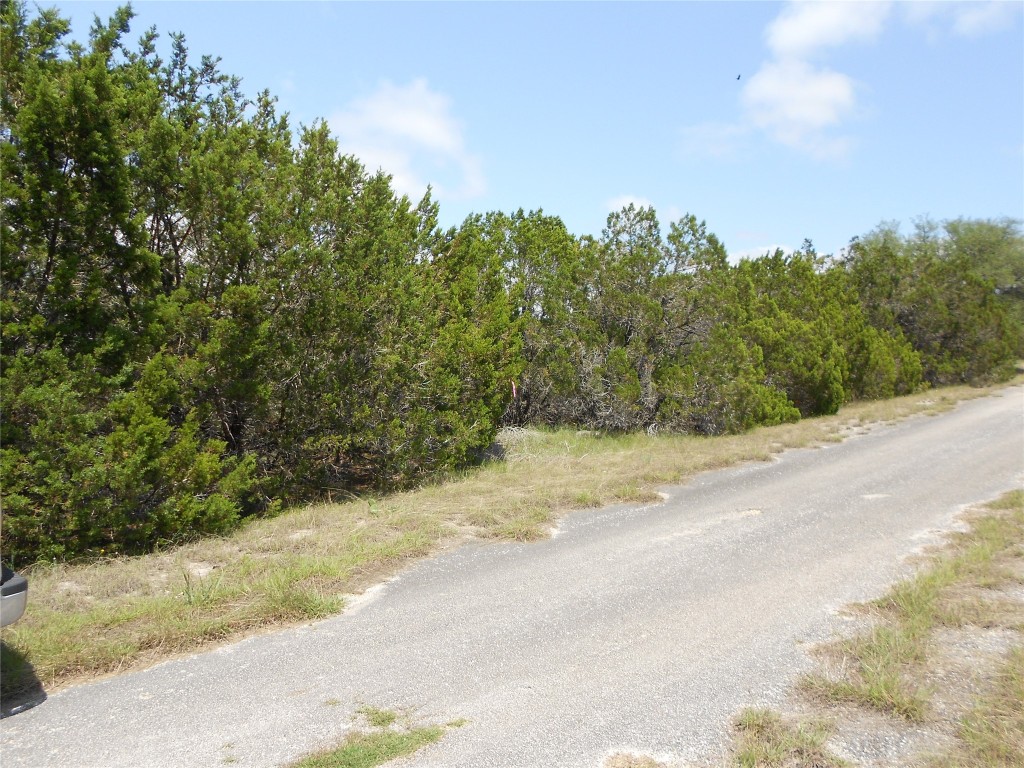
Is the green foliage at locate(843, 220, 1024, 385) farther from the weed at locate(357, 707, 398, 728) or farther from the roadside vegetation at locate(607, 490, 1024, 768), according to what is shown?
the weed at locate(357, 707, 398, 728)

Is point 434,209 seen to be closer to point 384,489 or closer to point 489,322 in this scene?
point 489,322

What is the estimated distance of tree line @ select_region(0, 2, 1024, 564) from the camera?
21.7ft

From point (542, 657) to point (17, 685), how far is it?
2.89 m

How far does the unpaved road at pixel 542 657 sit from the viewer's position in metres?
3.67

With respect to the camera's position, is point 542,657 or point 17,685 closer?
point 17,685

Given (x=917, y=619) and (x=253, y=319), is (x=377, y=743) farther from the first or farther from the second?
(x=253, y=319)

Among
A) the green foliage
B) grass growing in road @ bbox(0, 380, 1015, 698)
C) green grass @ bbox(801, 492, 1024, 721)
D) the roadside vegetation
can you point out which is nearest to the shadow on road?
grass growing in road @ bbox(0, 380, 1015, 698)

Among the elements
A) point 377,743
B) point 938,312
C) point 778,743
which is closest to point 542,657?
point 377,743

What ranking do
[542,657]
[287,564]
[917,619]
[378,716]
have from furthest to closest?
[287,564]
[917,619]
[542,657]
[378,716]

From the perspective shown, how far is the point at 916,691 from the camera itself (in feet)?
13.2

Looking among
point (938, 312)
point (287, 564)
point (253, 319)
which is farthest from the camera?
point (938, 312)

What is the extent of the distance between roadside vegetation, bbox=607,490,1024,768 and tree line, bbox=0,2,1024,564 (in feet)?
17.6

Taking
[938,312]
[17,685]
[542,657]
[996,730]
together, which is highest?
[938,312]

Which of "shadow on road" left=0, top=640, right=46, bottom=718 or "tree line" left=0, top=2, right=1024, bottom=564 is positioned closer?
"shadow on road" left=0, top=640, right=46, bottom=718
